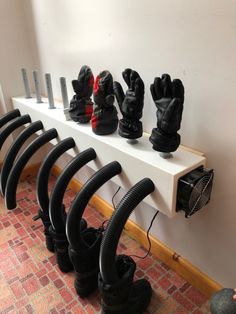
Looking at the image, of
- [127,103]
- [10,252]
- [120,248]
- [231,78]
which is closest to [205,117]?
[231,78]

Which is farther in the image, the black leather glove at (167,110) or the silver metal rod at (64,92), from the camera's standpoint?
the silver metal rod at (64,92)

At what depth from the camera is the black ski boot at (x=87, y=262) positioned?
1.07 meters

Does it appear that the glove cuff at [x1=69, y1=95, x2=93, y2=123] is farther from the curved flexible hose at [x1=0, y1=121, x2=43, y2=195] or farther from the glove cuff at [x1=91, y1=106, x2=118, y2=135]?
the curved flexible hose at [x1=0, y1=121, x2=43, y2=195]

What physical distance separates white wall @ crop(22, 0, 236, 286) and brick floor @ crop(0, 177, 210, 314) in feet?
0.50

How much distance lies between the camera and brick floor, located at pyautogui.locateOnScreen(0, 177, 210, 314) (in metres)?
1.15

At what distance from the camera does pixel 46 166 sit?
1215 millimetres

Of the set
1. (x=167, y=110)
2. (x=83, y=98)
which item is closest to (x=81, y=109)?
(x=83, y=98)

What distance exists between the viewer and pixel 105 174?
0.98 meters

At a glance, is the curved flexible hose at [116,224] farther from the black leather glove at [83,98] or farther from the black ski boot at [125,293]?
the black leather glove at [83,98]

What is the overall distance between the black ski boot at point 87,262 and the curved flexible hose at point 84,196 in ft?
0.34

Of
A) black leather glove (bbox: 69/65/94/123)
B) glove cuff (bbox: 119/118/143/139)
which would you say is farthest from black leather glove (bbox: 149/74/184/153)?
black leather glove (bbox: 69/65/94/123)

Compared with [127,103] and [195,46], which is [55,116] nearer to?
[127,103]

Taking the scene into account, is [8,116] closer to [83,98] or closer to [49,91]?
[49,91]

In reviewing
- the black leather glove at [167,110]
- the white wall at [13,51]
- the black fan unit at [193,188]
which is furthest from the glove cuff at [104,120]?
the white wall at [13,51]
